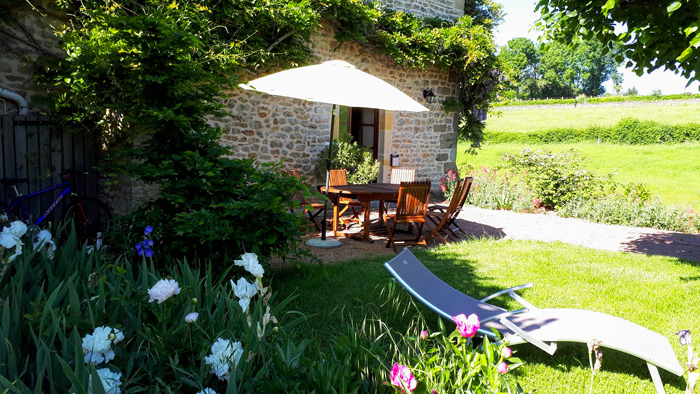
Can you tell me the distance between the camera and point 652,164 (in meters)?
20.9

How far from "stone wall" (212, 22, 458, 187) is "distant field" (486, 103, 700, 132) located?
2174cm

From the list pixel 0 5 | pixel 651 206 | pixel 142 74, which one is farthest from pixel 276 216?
pixel 651 206

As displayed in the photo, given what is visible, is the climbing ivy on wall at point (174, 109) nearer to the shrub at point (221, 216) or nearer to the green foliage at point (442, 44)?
the shrub at point (221, 216)

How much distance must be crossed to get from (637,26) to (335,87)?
291 cm

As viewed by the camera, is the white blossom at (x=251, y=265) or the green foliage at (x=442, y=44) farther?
the green foliage at (x=442, y=44)

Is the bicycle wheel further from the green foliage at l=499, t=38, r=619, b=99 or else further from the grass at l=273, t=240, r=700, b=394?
the green foliage at l=499, t=38, r=619, b=99

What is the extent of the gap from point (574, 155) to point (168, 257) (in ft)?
28.1

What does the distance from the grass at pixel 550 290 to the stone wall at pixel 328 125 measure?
335 cm

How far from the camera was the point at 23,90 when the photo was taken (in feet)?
16.8

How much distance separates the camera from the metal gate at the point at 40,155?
483 centimetres

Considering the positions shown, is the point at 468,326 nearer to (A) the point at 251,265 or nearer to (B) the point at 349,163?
(A) the point at 251,265

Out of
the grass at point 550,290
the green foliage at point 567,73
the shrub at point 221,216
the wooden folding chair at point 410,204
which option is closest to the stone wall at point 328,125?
the wooden folding chair at point 410,204

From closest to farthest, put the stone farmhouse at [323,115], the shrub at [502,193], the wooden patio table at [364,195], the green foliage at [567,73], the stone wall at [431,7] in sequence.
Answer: the stone farmhouse at [323,115]
the wooden patio table at [364,195]
the shrub at [502,193]
the stone wall at [431,7]
the green foliage at [567,73]

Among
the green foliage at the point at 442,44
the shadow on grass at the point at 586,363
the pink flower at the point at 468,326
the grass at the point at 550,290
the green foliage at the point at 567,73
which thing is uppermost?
the green foliage at the point at 567,73
